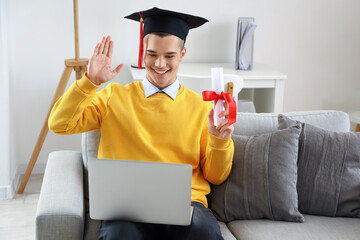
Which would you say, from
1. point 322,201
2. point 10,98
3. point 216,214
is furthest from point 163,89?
point 10,98

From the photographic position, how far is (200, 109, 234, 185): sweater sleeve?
73.7 inches

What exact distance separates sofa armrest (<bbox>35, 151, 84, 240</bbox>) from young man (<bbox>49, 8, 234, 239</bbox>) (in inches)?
6.6

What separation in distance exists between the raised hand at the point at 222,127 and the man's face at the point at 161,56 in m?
0.24

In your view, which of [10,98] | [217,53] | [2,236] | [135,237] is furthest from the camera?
[217,53]

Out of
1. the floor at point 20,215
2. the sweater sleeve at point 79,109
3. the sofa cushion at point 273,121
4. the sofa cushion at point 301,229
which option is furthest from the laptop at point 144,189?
the floor at point 20,215

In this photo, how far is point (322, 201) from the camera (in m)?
2.02

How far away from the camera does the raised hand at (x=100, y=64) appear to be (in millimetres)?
1769

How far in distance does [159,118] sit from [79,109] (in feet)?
0.99

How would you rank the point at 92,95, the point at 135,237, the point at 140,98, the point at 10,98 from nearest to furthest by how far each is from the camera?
the point at 135,237
the point at 92,95
the point at 140,98
the point at 10,98

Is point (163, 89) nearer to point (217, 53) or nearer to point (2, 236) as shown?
point (2, 236)

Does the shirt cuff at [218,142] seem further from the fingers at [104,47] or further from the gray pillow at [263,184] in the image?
the fingers at [104,47]

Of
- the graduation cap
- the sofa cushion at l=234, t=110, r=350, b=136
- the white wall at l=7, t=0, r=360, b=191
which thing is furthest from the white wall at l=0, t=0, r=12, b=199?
the sofa cushion at l=234, t=110, r=350, b=136

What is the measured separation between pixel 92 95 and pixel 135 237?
505 millimetres

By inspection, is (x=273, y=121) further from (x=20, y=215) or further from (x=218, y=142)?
(x=20, y=215)
